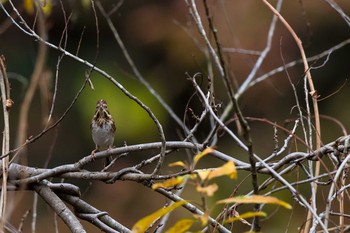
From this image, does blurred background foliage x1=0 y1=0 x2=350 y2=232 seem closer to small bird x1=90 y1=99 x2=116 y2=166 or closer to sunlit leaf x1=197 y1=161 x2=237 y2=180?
small bird x1=90 y1=99 x2=116 y2=166

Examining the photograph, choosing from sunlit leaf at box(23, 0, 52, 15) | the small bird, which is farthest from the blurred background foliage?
sunlit leaf at box(23, 0, 52, 15)

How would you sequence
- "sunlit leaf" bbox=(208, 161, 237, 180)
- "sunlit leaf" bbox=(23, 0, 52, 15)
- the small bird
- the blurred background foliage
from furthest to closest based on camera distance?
the blurred background foliage → the small bird → "sunlit leaf" bbox=(23, 0, 52, 15) → "sunlit leaf" bbox=(208, 161, 237, 180)

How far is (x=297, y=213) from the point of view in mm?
8719

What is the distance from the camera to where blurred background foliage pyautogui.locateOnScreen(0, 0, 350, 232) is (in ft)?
29.4

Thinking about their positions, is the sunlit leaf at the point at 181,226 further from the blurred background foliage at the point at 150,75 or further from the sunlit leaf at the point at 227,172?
the blurred background foliage at the point at 150,75

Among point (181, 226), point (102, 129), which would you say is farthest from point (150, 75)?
point (181, 226)

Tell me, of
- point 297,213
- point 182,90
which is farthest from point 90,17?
point 297,213

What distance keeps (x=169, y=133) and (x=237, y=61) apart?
1408 mm

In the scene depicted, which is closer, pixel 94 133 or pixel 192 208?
pixel 192 208

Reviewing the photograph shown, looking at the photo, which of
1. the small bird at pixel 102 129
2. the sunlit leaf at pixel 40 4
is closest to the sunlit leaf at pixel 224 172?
the sunlit leaf at pixel 40 4

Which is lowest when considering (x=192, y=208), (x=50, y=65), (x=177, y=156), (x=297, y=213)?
(x=297, y=213)

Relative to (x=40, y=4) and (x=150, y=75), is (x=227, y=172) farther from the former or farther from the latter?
(x=150, y=75)

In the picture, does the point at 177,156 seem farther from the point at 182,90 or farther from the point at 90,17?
the point at 90,17

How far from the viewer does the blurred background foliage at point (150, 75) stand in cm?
897
